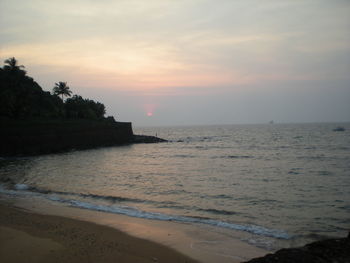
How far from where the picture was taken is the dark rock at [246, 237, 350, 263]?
6367mm

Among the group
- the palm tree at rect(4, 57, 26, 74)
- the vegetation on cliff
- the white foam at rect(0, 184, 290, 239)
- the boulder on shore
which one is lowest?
the white foam at rect(0, 184, 290, 239)

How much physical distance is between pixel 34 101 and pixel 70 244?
231 ft

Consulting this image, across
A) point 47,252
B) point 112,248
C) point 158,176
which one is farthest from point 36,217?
point 158,176

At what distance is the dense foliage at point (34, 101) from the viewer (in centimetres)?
5556

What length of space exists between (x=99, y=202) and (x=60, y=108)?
6168 centimetres

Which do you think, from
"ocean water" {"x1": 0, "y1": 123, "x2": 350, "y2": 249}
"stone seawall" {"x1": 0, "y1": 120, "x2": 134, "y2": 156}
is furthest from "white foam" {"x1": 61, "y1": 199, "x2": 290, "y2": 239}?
"stone seawall" {"x1": 0, "y1": 120, "x2": 134, "y2": 156}

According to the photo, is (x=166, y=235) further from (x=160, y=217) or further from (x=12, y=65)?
(x=12, y=65)

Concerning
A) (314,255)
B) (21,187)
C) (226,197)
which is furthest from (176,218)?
(21,187)

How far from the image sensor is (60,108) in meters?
71.3

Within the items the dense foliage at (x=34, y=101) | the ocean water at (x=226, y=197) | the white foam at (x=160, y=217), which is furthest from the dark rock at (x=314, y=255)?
the dense foliage at (x=34, y=101)

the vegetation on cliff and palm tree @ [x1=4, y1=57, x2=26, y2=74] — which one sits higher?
palm tree @ [x1=4, y1=57, x2=26, y2=74]

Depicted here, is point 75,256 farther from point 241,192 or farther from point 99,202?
point 241,192

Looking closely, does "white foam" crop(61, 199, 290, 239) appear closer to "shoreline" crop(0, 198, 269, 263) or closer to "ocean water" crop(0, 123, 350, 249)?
"ocean water" crop(0, 123, 350, 249)

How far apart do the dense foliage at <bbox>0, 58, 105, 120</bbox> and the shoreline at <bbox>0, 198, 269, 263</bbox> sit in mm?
47562
